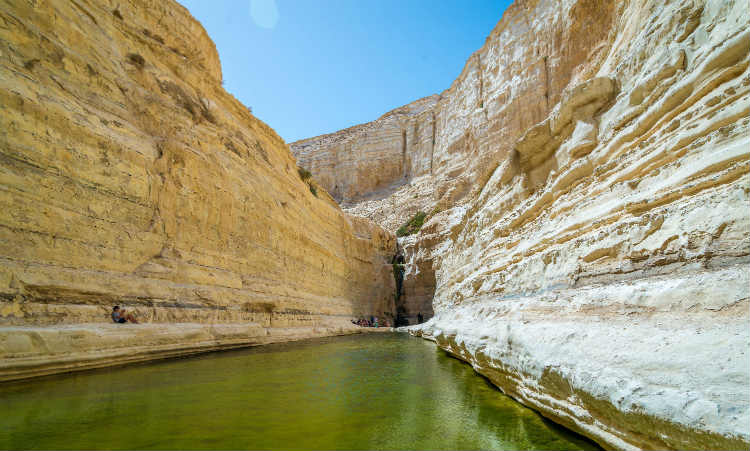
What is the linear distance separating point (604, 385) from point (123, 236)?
301 inches

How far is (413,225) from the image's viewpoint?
28.3m

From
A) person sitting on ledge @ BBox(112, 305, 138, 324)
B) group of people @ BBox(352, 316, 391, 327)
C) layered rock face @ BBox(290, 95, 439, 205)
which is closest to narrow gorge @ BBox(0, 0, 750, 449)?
person sitting on ledge @ BBox(112, 305, 138, 324)

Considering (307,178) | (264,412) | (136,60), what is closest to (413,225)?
(307,178)

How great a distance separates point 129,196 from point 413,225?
75.9 feet

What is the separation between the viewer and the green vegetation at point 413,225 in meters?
27.8

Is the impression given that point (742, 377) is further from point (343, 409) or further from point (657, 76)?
point (657, 76)

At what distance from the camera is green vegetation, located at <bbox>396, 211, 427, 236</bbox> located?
91.4 feet

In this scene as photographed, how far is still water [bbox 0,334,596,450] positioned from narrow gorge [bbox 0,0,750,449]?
48cm

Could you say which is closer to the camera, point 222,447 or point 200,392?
point 222,447

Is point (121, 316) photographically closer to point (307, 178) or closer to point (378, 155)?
point (307, 178)

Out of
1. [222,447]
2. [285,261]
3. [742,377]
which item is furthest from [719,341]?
[285,261]

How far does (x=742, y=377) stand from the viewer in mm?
1615

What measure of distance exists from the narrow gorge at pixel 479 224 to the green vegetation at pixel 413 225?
1412 cm

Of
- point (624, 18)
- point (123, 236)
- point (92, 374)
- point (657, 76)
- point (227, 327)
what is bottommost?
point (92, 374)
